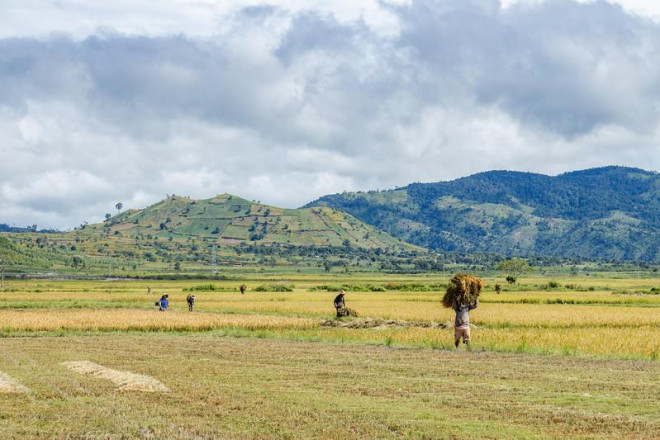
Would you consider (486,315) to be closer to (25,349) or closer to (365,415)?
(25,349)

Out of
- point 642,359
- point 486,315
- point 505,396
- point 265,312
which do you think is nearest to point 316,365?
point 505,396

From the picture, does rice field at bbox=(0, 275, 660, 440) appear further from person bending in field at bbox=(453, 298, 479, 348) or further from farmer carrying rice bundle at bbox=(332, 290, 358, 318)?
farmer carrying rice bundle at bbox=(332, 290, 358, 318)

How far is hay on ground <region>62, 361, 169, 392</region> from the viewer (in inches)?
749

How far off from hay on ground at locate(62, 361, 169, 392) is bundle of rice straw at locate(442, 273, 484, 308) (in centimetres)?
1285

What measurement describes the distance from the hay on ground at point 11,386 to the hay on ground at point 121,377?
7.39ft

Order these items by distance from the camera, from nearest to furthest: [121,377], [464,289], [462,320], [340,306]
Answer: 1. [121,377]
2. [464,289]
3. [462,320]
4. [340,306]

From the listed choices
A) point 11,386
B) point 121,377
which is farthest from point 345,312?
point 11,386

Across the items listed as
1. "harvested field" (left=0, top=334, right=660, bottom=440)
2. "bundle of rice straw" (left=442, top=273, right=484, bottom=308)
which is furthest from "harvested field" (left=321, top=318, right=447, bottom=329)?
"harvested field" (left=0, top=334, right=660, bottom=440)

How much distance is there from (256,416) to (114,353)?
47.3 feet

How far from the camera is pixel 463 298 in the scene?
94.6 ft

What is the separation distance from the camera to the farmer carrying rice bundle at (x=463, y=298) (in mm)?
28828

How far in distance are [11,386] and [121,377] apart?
2.78m

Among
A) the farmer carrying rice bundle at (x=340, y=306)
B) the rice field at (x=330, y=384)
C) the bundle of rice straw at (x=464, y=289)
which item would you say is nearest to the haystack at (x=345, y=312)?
the farmer carrying rice bundle at (x=340, y=306)

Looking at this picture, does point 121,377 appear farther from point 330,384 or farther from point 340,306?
point 340,306
